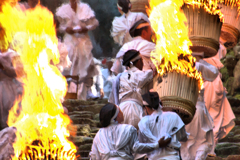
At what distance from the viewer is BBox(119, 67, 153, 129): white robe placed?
8320mm

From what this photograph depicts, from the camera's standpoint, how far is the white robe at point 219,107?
11.2 meters

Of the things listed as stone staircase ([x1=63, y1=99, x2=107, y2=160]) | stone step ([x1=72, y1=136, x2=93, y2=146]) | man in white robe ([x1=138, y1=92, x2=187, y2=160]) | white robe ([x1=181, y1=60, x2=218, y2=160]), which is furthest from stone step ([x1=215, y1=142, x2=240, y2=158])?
man in white robe ([x1=138, y1=92, x2=187, y2=160])

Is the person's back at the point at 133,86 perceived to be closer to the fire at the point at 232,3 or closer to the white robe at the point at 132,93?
the white robe at the point at 132,93

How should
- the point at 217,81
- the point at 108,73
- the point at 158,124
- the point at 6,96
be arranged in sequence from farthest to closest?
the point at 108,73
the point at 217,81
the point at 6,96
the point at 158,124

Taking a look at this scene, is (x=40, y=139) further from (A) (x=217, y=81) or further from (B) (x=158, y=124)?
(A) (x=217, y=81)

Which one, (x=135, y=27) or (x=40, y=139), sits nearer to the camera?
(x=40, y=139)

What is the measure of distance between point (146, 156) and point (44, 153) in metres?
1.65

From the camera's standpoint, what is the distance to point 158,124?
6906 millimetres

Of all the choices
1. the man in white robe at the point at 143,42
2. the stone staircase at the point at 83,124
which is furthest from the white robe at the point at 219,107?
the man in white robe at the point at 143,42

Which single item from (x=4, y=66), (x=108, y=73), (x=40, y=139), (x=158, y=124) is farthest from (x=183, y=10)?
(x=108, y=73)

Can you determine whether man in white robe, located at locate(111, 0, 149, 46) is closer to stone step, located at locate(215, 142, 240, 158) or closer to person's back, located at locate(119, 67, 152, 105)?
stone step, located at locate(215, 142, 240, 158)

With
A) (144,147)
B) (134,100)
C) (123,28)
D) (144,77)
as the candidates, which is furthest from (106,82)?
(144,147)

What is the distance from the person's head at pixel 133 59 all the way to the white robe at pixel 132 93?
0.24ft

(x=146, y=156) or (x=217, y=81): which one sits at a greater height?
(x=217, y=81)
